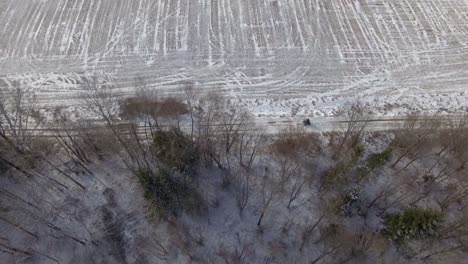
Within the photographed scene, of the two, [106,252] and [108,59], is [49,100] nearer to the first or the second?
[108,59]

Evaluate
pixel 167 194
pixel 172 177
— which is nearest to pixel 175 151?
pixel 172 177

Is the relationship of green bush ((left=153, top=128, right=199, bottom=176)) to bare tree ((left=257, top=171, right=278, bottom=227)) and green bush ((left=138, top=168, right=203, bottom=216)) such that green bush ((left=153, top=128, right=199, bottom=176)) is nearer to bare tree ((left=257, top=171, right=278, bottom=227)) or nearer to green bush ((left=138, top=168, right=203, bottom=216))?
green bush ((left=138, top=168, right=203, bottom=216))

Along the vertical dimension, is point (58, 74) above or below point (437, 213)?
above

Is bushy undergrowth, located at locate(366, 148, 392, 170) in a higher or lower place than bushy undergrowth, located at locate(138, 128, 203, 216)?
lower

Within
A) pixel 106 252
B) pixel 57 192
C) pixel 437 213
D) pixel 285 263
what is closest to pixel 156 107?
pixel 57 192

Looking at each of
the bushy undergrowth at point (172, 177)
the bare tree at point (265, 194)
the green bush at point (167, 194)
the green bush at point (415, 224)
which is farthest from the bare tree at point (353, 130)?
the green bush at point (167, 194)

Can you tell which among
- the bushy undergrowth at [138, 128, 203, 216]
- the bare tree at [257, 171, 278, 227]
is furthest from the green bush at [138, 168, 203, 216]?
the bare tree at [257, 171, 278, 227]
